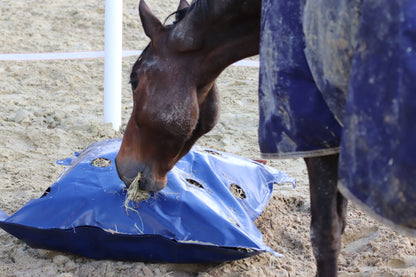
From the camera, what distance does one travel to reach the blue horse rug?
3.80ft

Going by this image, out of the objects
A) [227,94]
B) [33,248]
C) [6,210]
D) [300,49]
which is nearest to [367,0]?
[300,49]

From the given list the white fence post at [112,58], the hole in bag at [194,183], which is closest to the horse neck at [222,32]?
the hole in bag at [194,183]

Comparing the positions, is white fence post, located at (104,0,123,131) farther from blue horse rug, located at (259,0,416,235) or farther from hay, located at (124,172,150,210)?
blue horse rug, located at (259,0,416,235)

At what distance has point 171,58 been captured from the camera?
202 cm

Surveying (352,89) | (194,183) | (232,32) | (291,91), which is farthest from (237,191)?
(352,89)

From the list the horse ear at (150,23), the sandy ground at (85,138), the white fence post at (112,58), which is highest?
the horse ear at (150,23)

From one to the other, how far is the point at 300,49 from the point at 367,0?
28 centimetres

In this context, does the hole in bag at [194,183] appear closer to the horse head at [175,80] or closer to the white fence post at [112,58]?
the horse head at [175,80]

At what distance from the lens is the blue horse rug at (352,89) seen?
1.16m

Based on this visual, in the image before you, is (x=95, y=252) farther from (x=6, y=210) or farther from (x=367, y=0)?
(x=367, y=0)

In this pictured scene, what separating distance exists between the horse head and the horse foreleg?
0.52m

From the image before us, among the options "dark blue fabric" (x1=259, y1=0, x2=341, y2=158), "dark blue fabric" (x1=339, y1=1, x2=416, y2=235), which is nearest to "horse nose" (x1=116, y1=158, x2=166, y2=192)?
"dark blue fabric" (x1=259, y1=0, x2=341, y2=158)

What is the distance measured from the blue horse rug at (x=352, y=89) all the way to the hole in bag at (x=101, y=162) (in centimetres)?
137

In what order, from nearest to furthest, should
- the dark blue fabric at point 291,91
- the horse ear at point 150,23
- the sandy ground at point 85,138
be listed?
the dark blue fabric at point 291,91 → the horse ear at point 150,23 → the sandy ground at point 85,138
